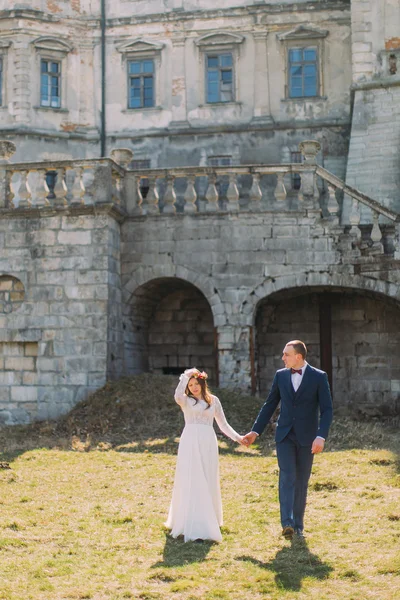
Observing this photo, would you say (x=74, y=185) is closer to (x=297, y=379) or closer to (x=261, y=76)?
(x=297, y=379)

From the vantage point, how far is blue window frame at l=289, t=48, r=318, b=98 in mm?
21938

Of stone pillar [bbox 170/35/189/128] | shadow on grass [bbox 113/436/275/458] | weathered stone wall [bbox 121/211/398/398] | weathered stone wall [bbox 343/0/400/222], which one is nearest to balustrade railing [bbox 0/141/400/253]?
weathered stone wall [bbox 121/211/398/398]

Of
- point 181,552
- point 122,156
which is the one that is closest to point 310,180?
point 122,156

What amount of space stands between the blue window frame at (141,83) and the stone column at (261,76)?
288 centimetres

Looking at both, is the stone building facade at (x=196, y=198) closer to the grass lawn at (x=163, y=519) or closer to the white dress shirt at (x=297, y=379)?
the grass lawn at (x=163, y=519)

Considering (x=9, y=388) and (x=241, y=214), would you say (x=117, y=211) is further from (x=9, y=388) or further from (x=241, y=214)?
(x=9, y=388)

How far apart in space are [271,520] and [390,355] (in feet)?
29.9

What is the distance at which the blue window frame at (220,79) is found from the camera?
879 inches

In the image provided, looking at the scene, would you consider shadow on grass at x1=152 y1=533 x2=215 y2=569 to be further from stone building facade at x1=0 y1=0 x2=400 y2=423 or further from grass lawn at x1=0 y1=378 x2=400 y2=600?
stone building facade at x1=0 y1=0 x2=400 y2=423

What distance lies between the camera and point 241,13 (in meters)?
22.2

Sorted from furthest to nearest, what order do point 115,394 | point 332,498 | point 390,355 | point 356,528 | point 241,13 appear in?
point 241,13 → point 390,355 → point 115,394 → point 332,498 → point 356,528

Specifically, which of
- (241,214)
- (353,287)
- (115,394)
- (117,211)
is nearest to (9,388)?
(115,394)

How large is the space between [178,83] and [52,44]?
3669 mm

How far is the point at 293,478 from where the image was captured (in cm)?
723
